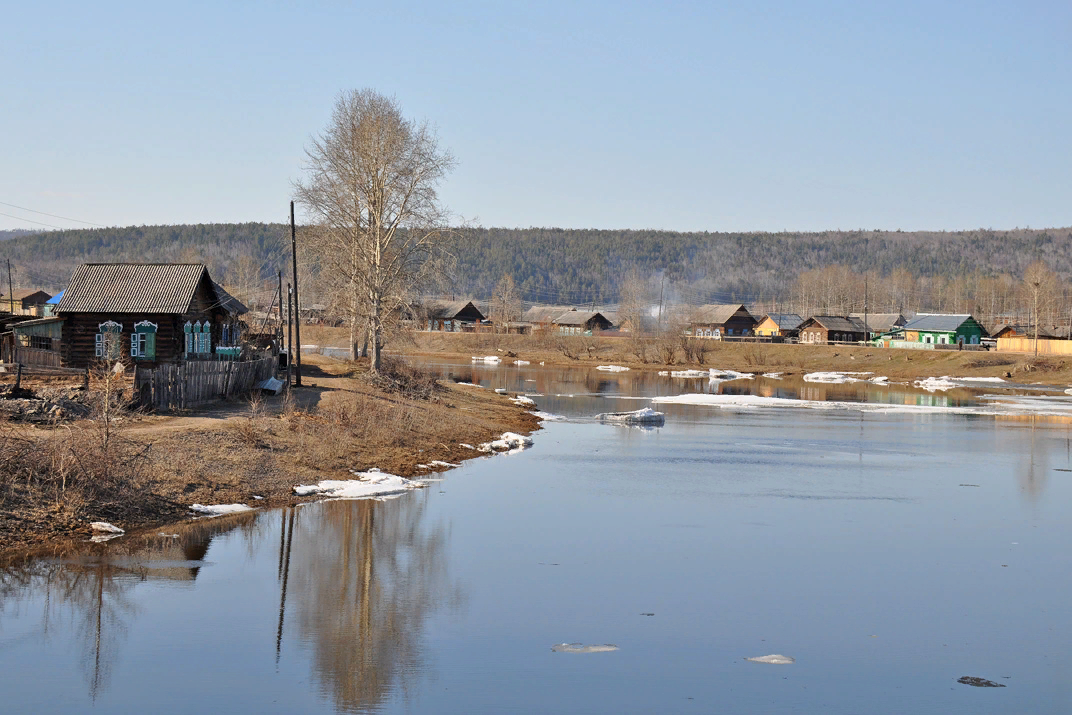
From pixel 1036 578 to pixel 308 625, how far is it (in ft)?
39.9

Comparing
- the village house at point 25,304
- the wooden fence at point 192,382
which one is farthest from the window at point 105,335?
the village house at point 25,304

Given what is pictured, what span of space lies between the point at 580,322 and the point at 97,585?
5089 inches

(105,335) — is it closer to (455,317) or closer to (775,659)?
(775,659)

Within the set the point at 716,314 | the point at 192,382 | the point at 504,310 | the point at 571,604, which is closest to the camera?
the point at 571,604

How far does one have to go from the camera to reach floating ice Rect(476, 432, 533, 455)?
32000 mm

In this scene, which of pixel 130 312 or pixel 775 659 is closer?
pixel 775 659

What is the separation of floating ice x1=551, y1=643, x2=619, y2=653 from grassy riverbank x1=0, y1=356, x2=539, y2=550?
8926 millimetres

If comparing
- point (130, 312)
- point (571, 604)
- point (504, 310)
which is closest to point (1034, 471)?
point (571, 604)

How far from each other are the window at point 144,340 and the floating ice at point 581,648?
2804cm

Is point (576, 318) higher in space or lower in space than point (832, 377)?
higher

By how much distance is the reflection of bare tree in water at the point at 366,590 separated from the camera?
12078 mm

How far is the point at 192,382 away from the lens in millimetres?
28609

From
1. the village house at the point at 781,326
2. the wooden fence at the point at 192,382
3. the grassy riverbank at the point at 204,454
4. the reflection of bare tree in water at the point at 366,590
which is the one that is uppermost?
the village house at the point at 781,326

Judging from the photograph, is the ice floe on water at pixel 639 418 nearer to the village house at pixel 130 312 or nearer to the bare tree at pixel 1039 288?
the village house at pixel 130 312
